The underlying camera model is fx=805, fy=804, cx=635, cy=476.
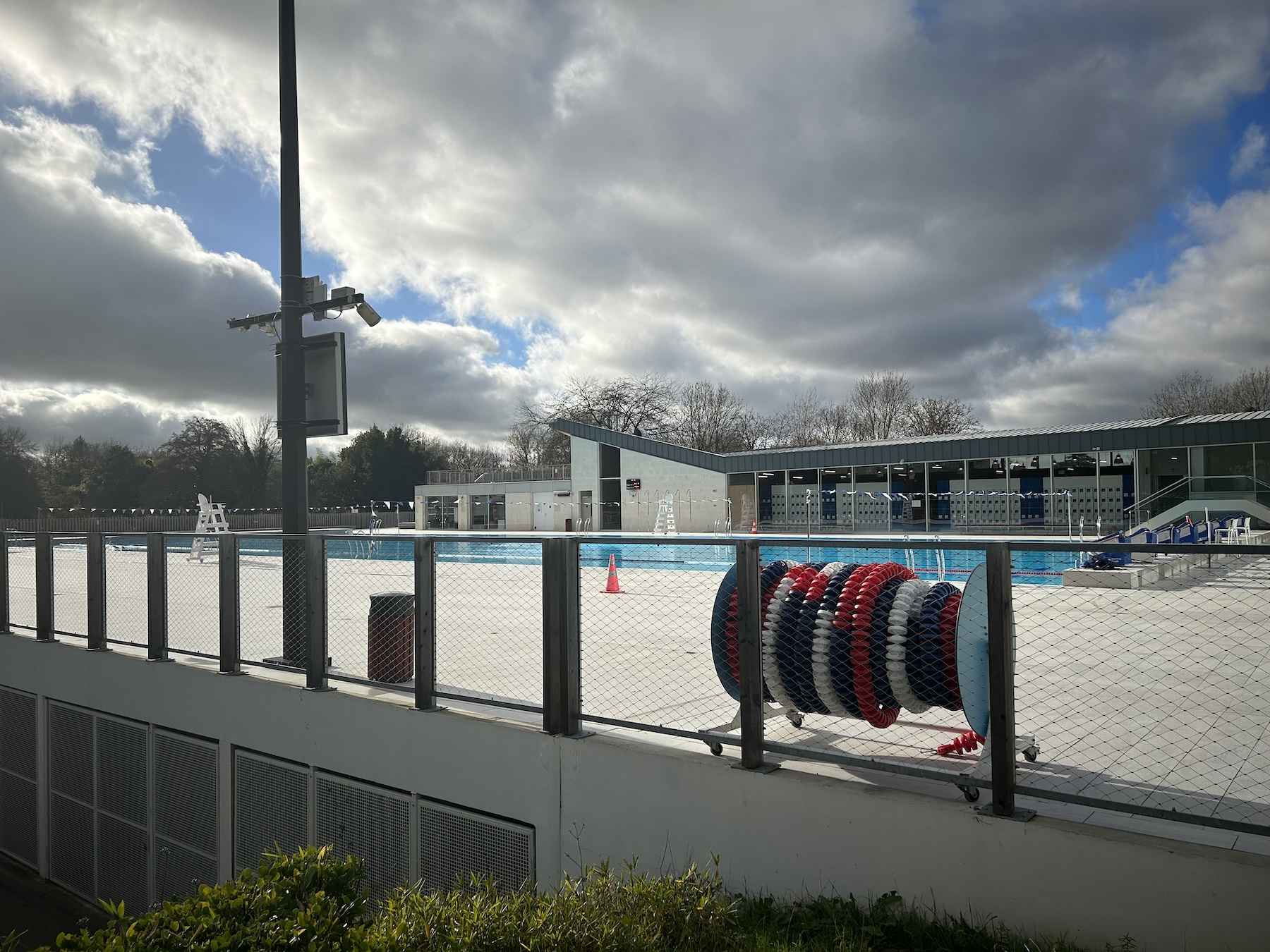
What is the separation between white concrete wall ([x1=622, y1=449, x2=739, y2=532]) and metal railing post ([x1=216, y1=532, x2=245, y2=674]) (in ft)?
118

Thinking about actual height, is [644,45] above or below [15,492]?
above

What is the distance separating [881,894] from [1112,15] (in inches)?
1195

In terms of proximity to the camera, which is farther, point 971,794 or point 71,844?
point 71,844

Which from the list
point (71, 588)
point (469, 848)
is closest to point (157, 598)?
point (71, 588)

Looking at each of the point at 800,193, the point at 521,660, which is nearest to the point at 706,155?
the point at 800,193

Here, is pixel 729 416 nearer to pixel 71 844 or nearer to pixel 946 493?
pixel 946 493

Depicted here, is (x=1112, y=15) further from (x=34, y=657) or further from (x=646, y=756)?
(x=34, y=657)

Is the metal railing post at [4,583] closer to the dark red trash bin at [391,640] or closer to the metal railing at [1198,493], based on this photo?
the dark red trash bin at [391,640]

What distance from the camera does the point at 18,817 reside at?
34.2ft

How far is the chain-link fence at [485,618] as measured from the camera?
592 centimetres

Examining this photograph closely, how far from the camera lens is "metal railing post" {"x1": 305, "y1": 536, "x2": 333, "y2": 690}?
6.64 m

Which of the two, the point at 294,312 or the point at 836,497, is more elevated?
the point at 294,312

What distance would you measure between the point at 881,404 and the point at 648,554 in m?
56.2

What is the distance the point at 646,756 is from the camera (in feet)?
15.5
